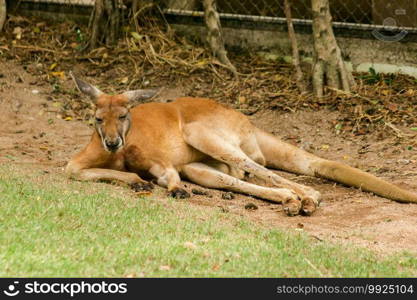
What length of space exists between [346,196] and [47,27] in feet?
18.2

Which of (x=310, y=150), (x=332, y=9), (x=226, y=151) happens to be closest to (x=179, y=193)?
(x=226, y=151)

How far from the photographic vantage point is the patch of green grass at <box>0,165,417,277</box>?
17.4ft

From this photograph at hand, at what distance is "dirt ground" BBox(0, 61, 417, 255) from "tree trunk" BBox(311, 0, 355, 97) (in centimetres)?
43

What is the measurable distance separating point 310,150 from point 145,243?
4.05 metres

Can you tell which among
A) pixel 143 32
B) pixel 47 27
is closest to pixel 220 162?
pixel 143 32

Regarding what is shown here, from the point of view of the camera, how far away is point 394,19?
35.9ft

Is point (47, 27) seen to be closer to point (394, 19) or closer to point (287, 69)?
point (287, 69)

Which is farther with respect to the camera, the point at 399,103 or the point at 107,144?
the point at 399,103

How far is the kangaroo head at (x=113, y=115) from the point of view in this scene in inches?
306

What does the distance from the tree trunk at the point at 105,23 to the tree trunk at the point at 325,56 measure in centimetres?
255

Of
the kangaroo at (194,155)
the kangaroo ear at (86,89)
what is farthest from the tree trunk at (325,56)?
the kangaroo ear at (86,89)

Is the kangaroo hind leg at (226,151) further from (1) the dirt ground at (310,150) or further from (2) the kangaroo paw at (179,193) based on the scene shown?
(2) the kangaroo paw at (179,193)

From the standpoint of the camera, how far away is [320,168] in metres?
8.53

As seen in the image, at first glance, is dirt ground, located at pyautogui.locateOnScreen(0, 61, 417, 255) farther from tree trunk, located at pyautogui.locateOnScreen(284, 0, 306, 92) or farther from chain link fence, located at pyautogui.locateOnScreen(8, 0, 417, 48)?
chain link fence, located at pyautogui.locateOnScreen(8, 0, 417, 48)
